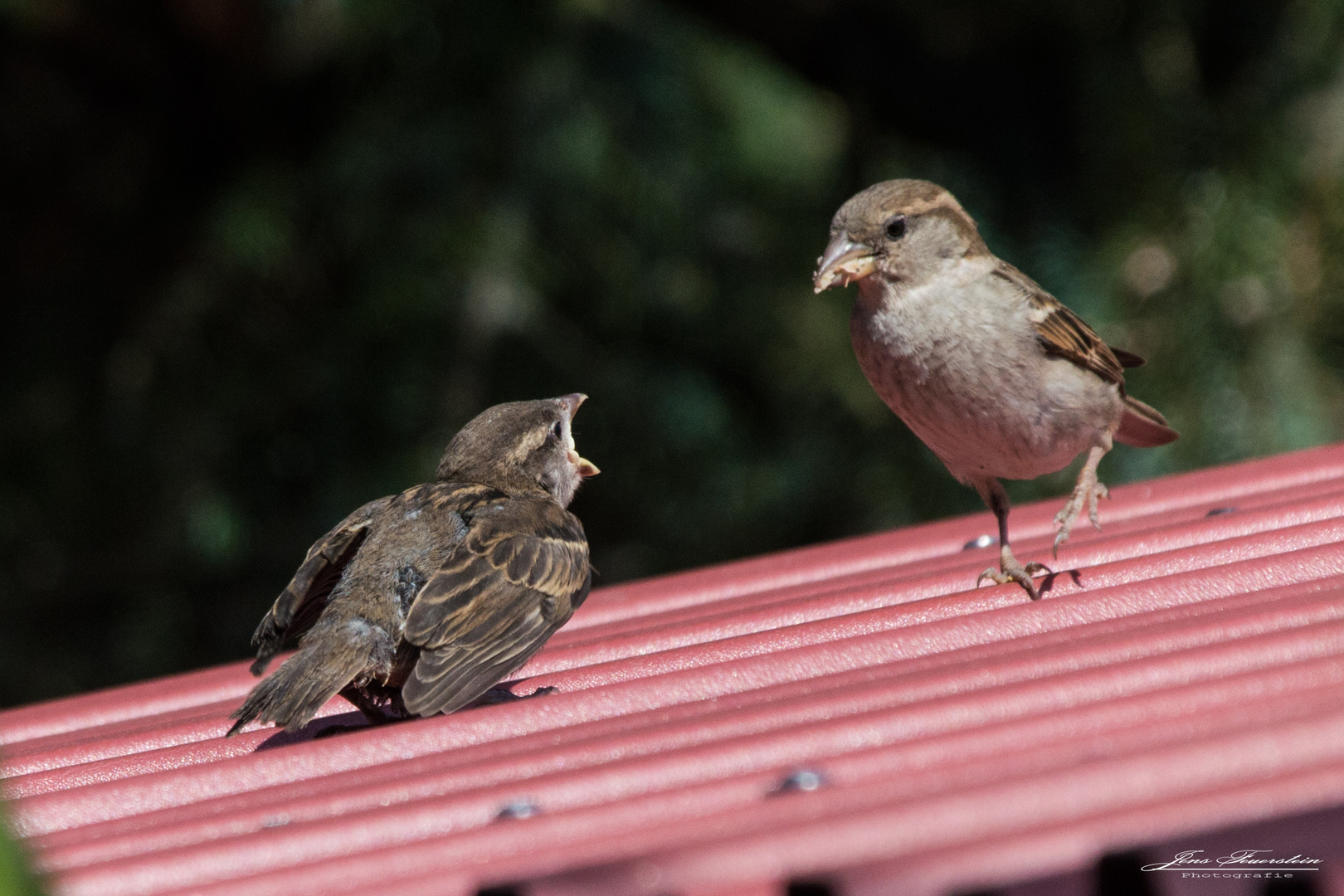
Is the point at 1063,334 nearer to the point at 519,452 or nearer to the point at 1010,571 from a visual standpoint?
the point at 1010,571

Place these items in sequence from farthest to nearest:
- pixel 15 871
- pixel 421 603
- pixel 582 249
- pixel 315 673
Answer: pixel 582 249, pixel 421 603, pixel 315 673, pixel 15 871

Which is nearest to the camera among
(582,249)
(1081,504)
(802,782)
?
(802,782)

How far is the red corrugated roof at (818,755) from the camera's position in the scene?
1.35 metres

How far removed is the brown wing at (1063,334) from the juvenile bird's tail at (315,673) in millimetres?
1557

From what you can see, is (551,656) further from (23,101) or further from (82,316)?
(23,101)

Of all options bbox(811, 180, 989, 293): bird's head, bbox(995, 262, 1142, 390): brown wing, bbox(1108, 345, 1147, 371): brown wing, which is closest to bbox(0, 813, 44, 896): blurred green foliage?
bbox(811, 180, 989, 293): bird's head

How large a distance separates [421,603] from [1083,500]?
4.59ft

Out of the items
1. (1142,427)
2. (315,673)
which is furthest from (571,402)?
(1142,427)

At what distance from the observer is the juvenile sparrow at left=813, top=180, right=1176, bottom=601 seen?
125 inches

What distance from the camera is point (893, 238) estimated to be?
3.31m

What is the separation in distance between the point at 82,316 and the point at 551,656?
14.8ft

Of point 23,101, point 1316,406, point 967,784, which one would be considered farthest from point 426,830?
point 23,101

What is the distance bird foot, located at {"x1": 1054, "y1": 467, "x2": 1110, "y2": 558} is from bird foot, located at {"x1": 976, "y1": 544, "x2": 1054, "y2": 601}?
0.28 feet

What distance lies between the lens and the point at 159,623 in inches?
259
